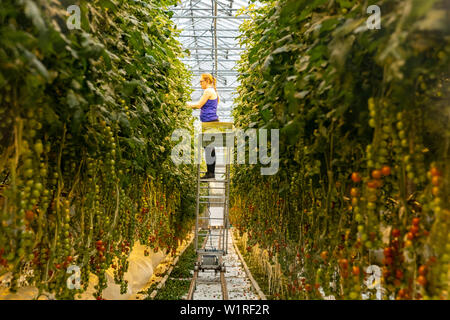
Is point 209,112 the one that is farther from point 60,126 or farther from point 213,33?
point 213,33

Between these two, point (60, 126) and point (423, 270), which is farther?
point (60, 126)

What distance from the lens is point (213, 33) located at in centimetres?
1117

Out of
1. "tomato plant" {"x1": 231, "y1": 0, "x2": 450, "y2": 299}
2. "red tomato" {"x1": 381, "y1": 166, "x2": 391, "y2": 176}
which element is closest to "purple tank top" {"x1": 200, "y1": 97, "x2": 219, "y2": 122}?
"tomato plant" {"x1": 231, "y1": 0, "x2": 450, "y2": 299}

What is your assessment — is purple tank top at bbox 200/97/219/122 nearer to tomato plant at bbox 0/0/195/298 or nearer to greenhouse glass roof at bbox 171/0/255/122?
greenhouse glass roof at bbox 171/0/255/122

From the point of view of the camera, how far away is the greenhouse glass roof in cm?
923

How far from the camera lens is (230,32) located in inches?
427

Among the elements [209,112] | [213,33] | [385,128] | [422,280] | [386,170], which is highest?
→ [213,33]

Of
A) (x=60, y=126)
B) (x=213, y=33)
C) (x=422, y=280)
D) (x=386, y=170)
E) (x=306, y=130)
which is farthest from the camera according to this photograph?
(x=213, y=33)

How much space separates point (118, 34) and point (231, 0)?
25.1ft

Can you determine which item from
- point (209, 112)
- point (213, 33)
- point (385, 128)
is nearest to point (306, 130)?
point (385, 128)

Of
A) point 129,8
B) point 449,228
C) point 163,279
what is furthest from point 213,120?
point 449,228

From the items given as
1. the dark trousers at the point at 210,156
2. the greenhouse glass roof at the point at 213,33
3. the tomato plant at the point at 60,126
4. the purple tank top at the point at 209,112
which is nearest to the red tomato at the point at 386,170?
the tomato plant at the point at 60,126

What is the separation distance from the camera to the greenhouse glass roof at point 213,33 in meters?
9.23

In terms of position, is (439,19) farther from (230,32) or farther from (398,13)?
(230,32)
